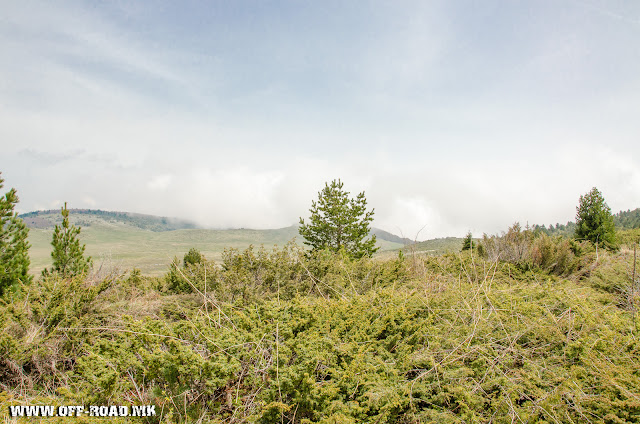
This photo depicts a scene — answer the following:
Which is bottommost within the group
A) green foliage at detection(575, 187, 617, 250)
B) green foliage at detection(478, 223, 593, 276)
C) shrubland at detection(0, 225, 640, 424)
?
shrubland at detection(0, 225, 640, 424)

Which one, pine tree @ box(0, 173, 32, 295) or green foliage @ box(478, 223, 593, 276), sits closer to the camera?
green foliage @ box(478, 223, 593, 276)

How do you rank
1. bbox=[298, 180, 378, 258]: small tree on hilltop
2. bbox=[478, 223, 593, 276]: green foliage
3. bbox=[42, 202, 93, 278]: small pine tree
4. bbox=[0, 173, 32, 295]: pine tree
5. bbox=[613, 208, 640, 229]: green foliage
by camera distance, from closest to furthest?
1. bbox=[478, 223, 593, 276]: green foliage
2. bbox=[0, 173, 32, 295]: pine tree
3. bbox=[42, 202, 93, 278]: small pine tree
4. bbox=[298, 180, 378, 258]: small tree on hilltop
5. bbox=[613, 208, 640, 229]: green foliage

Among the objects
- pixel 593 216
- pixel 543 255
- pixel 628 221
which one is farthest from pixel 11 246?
pixel 628 221

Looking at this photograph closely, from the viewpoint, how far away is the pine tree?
8.71m

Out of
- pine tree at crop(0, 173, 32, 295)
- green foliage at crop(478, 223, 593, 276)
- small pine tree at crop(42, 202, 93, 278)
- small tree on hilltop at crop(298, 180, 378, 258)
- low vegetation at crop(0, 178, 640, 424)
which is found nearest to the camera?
low vegetation at crop(0, 178, 640, 424)

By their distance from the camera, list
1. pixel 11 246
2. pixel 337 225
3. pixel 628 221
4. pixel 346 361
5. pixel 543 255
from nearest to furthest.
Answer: pixel 346 361 → pixel 543 255 → pixel 11 246 → pixel 337 225 → pixel 628 221

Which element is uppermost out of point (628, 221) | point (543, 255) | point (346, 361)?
point (628, 221)

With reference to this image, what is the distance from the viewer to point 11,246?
927 cm

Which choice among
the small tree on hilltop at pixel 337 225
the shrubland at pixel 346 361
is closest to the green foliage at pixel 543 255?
the shrubland at pixel 346 361

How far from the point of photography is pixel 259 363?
100 inches

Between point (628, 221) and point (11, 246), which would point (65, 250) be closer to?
point (11, 246)

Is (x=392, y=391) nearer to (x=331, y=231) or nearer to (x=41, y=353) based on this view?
(x=41, y=353)

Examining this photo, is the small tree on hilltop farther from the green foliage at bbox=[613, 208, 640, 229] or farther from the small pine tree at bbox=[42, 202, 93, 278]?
the green foliage at bbox=[613, 208, 640, 229]

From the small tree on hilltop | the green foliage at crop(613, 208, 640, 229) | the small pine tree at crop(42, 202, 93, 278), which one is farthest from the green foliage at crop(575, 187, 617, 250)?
the green foliage at crop(613, 208, 640, 229)
